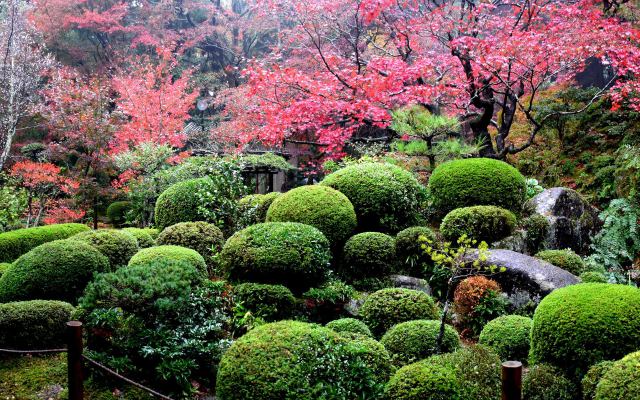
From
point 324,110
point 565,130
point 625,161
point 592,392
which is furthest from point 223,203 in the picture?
point 565,130

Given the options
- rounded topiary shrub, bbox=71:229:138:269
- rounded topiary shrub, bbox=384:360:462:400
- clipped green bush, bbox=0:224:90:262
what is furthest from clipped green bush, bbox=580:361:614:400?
clipped green bush, bbox=0:224:90:262

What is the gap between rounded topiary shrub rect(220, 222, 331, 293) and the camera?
21.1 ft

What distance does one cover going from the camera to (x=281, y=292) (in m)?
6.14

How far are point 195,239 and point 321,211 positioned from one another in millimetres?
1863

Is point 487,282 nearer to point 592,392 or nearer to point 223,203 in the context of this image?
point 592,392

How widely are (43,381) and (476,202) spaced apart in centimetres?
620

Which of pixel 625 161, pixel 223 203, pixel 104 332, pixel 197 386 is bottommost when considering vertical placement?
pixel 197 386

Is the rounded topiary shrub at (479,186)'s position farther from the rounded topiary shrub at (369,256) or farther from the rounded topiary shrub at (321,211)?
the rounded topiary shrub at (321,211)

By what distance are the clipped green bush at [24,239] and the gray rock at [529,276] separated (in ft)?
22.1

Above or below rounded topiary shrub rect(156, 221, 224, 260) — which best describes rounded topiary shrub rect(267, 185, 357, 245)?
above

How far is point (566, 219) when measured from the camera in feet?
27.1

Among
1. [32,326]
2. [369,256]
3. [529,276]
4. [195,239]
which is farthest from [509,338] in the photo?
[32,326]

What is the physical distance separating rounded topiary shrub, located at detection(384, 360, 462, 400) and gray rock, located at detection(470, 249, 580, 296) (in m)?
2.75

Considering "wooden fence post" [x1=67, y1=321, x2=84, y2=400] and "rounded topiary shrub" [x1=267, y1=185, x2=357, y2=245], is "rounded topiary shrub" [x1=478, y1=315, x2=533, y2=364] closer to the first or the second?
"rounded topiary shrub" [x1=267, y1=185, x2=357, y2=245]
